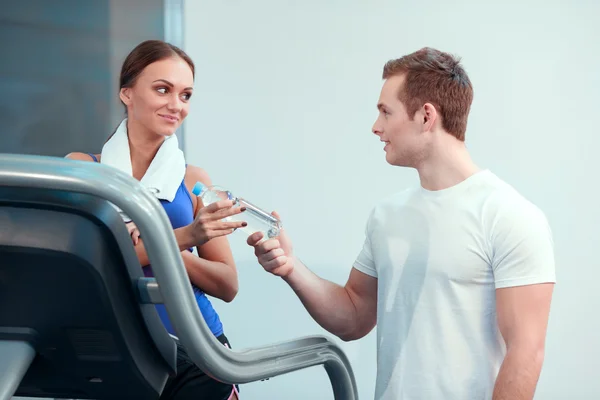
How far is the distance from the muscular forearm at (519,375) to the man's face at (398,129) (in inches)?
20.6

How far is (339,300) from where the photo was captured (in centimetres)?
182

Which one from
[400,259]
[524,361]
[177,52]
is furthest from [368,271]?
[177,52]

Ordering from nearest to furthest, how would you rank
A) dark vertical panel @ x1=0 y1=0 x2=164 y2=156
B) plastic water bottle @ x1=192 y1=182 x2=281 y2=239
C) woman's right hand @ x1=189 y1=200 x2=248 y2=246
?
woman's right hand @ x1=189 y1=200 x2=248 y2=246 < plastic water bottle @ x1=192 y1=182 x2=281 y2=239 < dark vertical panel @ x1=0 y1=0 x2=164 y2=156

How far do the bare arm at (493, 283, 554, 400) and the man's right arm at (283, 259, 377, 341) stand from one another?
1.33ft

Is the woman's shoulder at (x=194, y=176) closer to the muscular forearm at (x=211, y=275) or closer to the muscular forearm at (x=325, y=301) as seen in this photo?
the muscular forearm at (x=211, y=275)

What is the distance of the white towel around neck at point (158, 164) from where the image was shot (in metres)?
1.61

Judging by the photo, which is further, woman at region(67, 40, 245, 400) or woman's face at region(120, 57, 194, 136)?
woman's face at region(120, 57, 194, 136)

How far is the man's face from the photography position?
1768 mm

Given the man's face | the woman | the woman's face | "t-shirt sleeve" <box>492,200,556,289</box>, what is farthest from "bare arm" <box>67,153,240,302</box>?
"t-shirt sleeve" <box>492,200,556,289</box>

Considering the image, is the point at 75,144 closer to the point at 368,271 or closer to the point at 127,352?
the point at 368,271

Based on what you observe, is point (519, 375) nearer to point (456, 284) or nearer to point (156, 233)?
point (456, 284)

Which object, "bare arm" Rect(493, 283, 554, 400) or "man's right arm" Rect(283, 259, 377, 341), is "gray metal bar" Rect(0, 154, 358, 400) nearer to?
"bare arm" Rect(493, 283, 554, 400)

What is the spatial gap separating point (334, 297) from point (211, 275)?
1.11ft

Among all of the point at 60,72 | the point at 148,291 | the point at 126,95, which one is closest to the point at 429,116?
the point at 126,95
